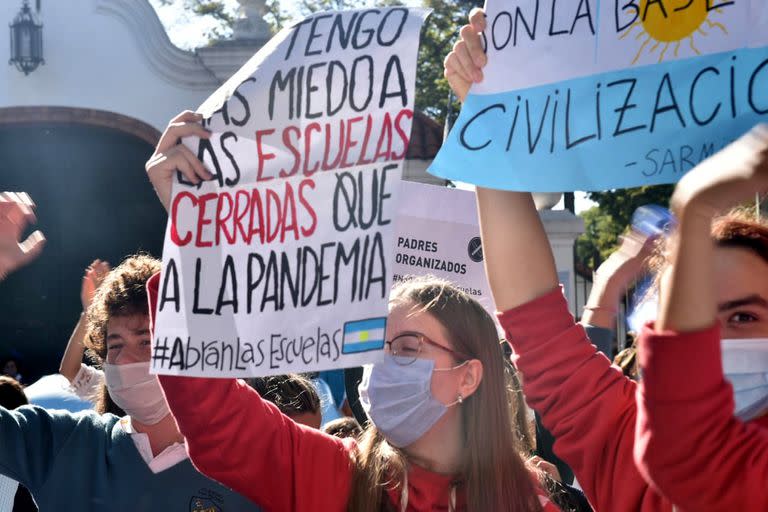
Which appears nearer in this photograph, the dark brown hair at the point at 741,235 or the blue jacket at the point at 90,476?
the dark brown hair at the point at 741,235

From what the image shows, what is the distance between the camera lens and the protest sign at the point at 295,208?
266 centimetres

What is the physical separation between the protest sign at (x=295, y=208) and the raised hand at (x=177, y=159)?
0.07ft

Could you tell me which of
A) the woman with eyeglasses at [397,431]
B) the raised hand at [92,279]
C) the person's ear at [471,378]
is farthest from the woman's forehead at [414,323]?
the raised hand at [92,279]

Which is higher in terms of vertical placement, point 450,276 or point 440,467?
point 450,276

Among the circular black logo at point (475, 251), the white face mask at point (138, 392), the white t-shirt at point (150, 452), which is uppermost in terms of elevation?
the circular black logo at point (475, 251)

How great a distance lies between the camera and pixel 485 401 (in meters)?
3.06

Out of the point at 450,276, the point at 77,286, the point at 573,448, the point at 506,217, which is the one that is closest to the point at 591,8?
the point at 506,217

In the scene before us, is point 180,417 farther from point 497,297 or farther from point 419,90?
point 419,90

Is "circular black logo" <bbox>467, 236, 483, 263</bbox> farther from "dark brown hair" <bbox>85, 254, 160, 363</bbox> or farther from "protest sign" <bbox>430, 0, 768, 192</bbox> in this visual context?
"protest sign" <bbox>430, 0, 768, 192</bbox>

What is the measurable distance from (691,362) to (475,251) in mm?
3474

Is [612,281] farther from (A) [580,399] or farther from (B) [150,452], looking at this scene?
(B) [150,452]

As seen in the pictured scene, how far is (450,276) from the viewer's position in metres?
5.28

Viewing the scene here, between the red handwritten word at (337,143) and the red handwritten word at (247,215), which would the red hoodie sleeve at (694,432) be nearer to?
the red handwritten word at (337,143)

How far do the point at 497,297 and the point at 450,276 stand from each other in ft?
8.39
